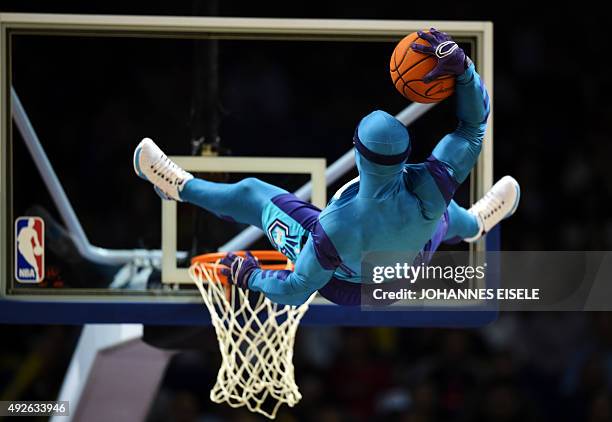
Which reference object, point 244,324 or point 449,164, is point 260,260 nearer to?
point 244,324

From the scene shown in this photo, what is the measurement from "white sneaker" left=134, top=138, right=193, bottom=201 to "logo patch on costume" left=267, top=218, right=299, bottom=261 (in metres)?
0.34

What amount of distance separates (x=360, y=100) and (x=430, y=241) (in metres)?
0.86

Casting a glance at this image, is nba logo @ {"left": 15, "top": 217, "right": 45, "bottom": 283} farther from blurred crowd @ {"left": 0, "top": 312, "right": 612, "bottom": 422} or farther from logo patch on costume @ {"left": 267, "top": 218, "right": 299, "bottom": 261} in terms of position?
blurred crowd @ {"left": 0, "top": 312, "right": 612, "bottom": 422}

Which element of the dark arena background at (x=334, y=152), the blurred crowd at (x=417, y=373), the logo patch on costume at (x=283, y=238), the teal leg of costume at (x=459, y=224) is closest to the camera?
the logo patch on costume at (x=283, y=238)

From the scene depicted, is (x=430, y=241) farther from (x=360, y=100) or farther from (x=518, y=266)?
(x=360, y=100)

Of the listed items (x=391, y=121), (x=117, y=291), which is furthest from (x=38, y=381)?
(x=391, y=121)

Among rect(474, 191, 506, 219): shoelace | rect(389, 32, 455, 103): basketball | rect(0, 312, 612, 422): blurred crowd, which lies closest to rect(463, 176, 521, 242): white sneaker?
rect(474, 191, 506, 219): shoelace

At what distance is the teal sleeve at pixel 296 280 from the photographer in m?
3.15

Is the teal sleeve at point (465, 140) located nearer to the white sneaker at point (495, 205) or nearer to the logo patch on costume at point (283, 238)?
the logo patch on costume at point (283, 238)

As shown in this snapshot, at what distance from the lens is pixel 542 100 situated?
6.77 meters

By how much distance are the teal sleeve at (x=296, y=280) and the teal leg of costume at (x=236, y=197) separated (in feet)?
0.67

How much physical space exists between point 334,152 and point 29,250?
3.42 feet
